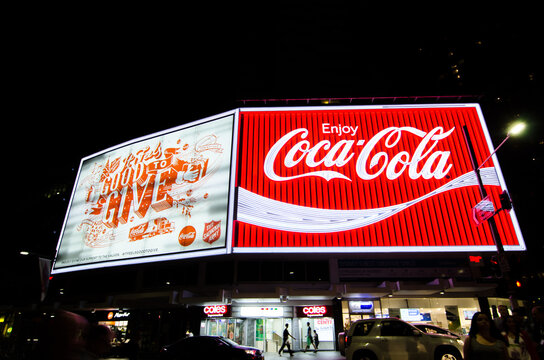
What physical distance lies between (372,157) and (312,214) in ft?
16.5

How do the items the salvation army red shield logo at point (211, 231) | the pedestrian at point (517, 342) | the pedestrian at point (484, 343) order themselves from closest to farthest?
the pedestrian at point (484, 343)
the pedestrian at point (517, 342)
the salvation army red shield logo at point (211, 231)

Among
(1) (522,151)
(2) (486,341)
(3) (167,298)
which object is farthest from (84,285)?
(1) (522,151)

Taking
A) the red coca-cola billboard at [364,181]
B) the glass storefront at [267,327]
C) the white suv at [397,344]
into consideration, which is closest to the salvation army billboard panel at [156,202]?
the red coca-cola billboard at [364,181]

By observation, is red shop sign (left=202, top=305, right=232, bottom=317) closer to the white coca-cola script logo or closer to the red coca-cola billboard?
the red coca-cola billboard

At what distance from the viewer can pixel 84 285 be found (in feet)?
82.3

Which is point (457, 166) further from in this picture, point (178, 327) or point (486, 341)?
point (178, 327)

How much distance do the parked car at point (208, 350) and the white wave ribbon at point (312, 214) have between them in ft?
19.0

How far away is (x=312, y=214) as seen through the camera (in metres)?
16.5

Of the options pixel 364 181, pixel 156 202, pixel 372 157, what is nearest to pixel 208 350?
pixel 156 202

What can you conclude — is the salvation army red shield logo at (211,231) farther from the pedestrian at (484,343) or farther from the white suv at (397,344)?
the pedestrian at (484,343)

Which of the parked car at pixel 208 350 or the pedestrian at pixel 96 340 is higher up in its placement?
the pedestrian at pixel 96 340

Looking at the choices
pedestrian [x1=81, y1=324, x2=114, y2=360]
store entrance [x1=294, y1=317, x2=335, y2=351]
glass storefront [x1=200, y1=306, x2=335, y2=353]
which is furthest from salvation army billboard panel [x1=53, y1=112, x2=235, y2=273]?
pedestrian [x1=81, y1=324, x2=114, y2=360]

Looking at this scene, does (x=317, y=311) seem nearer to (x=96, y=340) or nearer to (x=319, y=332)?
(x=319, y=332)

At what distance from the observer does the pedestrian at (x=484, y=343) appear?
462 centimetres
